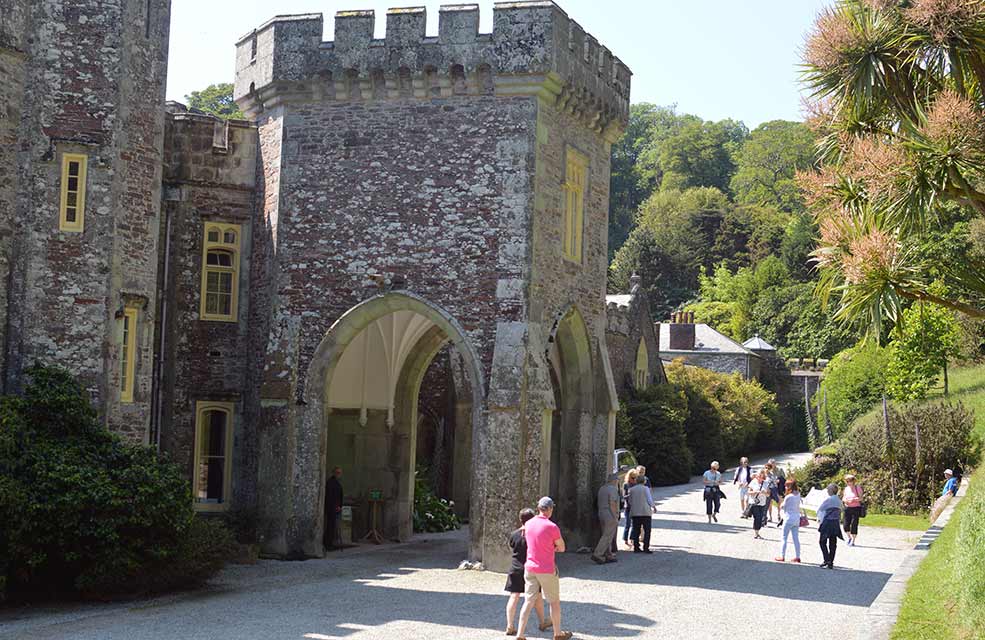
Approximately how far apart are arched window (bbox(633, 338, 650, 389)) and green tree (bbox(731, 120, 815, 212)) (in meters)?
45.7

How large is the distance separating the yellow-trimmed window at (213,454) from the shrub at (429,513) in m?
5.53

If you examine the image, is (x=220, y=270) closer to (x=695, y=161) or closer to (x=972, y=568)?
(x=972, y=568)

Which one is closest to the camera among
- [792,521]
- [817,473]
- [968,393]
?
[792,521]

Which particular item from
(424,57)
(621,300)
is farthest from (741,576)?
(621,300)

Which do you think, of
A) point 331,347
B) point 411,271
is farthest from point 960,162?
point 331,347

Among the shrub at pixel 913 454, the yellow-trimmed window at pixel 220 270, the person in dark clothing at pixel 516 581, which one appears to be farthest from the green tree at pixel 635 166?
the person in dark clothing at pixel 516 581

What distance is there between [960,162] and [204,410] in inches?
484

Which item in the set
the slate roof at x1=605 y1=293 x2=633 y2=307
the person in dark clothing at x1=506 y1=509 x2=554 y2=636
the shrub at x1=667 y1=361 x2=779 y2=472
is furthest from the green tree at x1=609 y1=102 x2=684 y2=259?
the person in dark clothing at x1=506 y1=509 x2=554 y2=636

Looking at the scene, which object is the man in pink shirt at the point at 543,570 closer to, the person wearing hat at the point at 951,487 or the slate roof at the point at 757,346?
the person wearing hat at the point at 951,487

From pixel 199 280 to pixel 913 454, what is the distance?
60.8 feet

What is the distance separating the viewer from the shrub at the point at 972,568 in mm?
9359

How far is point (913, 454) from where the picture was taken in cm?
2995

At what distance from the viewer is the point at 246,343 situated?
2023 centimetres

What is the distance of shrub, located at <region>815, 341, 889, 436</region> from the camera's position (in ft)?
148
